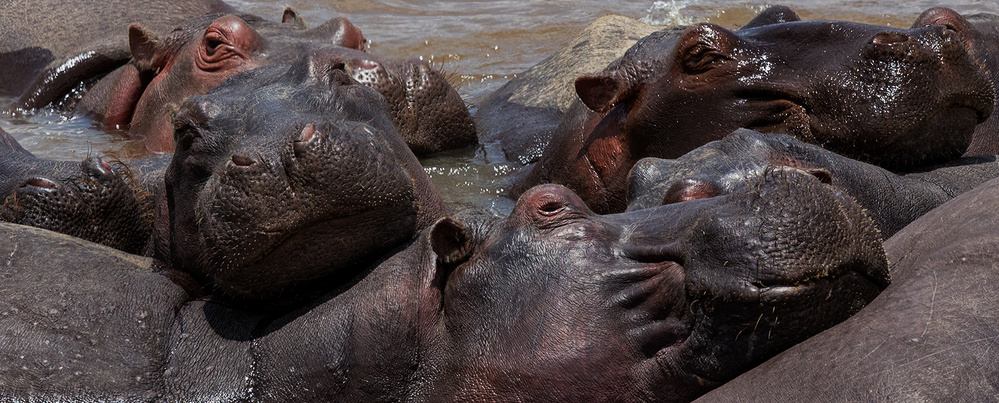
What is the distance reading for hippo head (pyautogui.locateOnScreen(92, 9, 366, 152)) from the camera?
6.21 metres

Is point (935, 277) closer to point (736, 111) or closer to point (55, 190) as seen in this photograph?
point (736, 111)

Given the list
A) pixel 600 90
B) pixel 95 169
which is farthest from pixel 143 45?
pixel 600 90

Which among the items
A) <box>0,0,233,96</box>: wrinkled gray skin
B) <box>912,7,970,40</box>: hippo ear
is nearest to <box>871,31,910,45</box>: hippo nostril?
<box>912,7,970,40</box>: hippo ear

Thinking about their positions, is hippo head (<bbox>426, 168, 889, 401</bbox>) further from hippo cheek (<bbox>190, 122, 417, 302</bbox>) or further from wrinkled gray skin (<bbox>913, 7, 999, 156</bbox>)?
wrinkled gray skin (<bbox>913, 7, 999, 156</bbox>)

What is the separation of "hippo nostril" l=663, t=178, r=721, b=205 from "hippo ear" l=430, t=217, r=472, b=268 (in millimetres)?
683

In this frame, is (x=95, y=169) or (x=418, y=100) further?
(x=418, y=100)

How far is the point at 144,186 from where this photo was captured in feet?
13.8

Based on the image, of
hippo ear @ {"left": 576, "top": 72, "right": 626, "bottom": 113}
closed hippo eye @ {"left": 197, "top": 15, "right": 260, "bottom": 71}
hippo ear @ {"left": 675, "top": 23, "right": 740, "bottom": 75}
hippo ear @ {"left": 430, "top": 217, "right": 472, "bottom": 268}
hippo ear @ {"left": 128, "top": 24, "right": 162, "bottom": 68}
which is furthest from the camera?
hippo ear @ {"left": 128, "top": 24, "right": 162, "bottom": 68}

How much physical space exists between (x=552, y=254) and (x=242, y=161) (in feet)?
3.18

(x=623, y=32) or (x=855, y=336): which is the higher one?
(x=855, y=336)

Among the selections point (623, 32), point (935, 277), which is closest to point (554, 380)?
point (935, 277)

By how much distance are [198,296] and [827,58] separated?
2687 mm

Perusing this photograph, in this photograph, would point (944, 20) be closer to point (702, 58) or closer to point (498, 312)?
point (702, 58)

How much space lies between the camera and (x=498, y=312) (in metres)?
2.97
